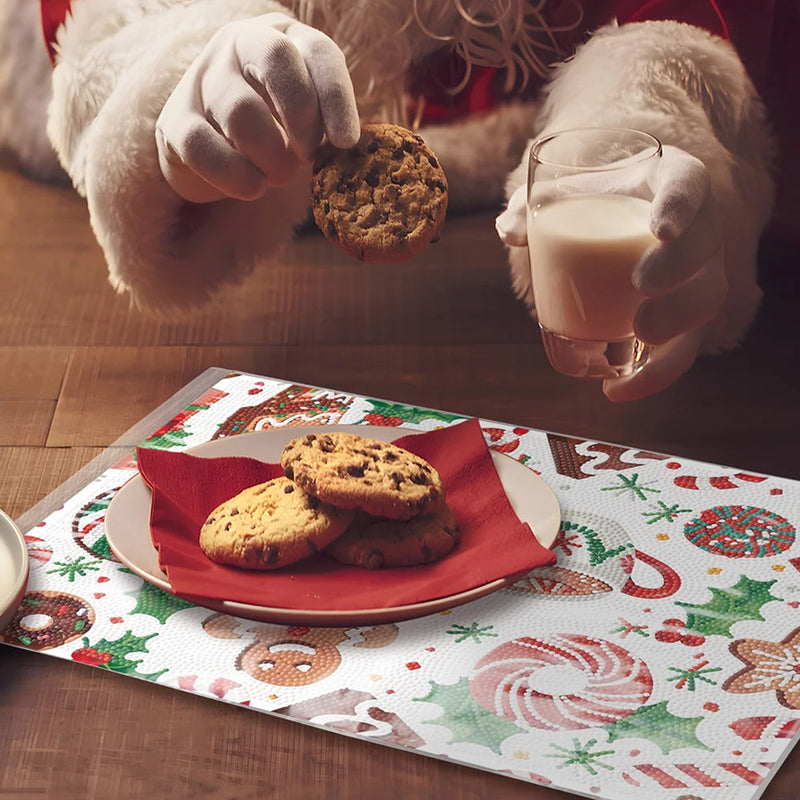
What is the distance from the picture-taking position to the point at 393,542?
2.06 feet

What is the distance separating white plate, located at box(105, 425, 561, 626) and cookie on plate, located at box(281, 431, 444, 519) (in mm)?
61

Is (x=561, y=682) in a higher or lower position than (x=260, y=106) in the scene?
lower

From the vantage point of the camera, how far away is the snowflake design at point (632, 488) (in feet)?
2.40

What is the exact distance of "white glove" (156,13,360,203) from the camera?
0.67 meters

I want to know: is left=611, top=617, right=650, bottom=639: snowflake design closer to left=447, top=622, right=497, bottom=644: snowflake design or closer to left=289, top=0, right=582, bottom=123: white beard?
left=447, top=622, right=497, bottom=644: snowflake design

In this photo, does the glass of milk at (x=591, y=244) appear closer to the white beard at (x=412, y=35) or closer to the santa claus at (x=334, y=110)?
the santa claus at (x=334, y=110)

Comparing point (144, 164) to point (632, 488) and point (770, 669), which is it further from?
point (770, 669)

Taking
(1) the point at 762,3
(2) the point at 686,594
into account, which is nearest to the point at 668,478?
(2) the point at 686,594

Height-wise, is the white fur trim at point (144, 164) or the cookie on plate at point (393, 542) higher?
the white fur trim at point (144, 164)

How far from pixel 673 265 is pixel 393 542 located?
23 centimetres

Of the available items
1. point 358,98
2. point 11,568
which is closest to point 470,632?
point 11,568

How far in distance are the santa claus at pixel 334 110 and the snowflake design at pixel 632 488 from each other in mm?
68

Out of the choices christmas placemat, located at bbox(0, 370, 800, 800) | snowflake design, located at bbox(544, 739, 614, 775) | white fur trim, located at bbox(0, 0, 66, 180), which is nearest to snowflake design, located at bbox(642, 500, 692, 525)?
christmas placemat, located at bbox(0, 370, 800, 800)

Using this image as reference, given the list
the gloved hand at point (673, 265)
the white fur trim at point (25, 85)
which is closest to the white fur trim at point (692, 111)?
the gloved hand at point (673, 265)
